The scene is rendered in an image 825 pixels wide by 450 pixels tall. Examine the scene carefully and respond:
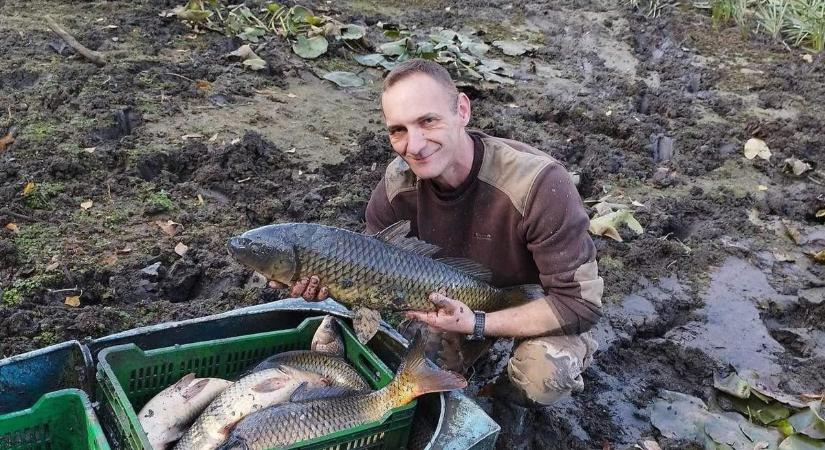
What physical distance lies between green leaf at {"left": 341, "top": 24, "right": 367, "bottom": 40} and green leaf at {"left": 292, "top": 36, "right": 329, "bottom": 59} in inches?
13.2

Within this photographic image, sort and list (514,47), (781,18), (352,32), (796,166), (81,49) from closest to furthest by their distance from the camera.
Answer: (796,166) → (81,49) → (352,32) → (514,47) → (781,18)

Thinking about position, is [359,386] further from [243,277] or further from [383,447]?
[243,277]

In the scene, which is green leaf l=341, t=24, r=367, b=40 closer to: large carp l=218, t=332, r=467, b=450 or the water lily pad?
the water lily pad

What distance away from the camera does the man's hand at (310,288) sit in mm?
2789

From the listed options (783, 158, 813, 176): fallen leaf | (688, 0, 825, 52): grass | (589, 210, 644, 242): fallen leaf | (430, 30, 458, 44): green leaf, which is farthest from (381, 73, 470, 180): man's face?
(688, 0, 825, 52): grass

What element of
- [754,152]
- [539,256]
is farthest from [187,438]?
[754,152]

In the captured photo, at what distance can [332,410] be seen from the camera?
8.76ft

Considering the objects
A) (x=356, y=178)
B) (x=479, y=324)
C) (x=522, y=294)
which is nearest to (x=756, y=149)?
(x=356, y=178)

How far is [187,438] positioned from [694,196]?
14.8 ft

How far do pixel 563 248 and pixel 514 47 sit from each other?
6.47m

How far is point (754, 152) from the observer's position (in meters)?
6.52

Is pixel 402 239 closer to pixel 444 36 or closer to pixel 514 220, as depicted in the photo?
pixel 514 220

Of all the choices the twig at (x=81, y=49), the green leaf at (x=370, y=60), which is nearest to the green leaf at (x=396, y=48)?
the green leaf at (x=370, y=60)

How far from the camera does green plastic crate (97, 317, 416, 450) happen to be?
2.56 m
